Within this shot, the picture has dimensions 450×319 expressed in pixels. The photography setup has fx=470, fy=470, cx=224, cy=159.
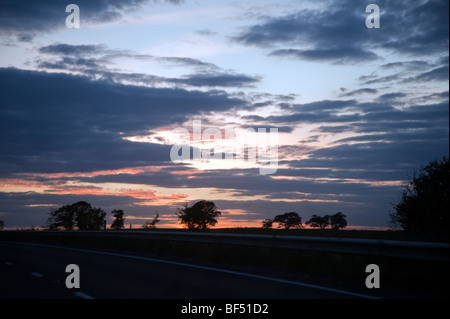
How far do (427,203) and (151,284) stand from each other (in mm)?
12076

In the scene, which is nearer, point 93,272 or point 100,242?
point 93,272

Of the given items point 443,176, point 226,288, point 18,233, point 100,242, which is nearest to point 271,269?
point 226,288

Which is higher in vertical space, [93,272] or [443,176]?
[443,176]

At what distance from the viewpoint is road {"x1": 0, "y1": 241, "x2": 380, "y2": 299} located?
9953mm

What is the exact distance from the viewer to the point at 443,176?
19.1 m

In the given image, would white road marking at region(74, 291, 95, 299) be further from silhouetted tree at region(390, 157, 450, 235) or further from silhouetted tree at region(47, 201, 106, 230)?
silhouetted tree at region(47, 201, 106, 230)

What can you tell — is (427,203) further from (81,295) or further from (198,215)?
(198,215)

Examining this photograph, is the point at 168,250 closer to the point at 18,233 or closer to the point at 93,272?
the point at 93,272

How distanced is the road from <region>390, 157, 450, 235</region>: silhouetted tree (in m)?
8.75

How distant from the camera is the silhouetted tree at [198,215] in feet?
245

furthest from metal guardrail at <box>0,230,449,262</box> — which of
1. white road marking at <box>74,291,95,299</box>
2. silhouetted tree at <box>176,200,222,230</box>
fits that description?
silhouetted tree at <box>176,200,222,230</box>

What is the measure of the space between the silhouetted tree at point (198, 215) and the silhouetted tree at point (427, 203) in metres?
54.4
